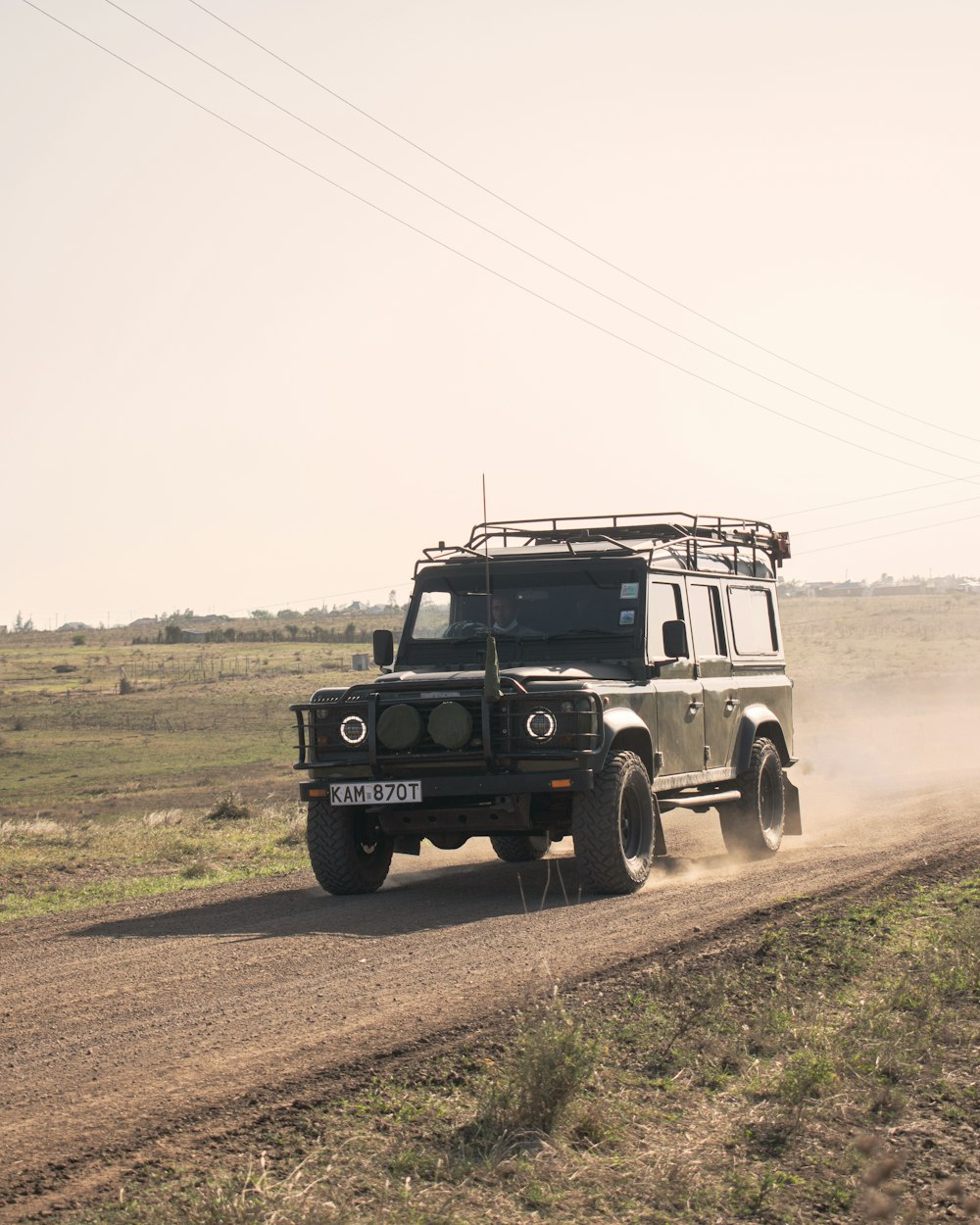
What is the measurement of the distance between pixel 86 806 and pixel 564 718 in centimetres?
2313

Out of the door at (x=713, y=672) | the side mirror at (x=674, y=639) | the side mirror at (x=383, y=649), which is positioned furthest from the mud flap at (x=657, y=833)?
the side mirror at (x=383, y=649)

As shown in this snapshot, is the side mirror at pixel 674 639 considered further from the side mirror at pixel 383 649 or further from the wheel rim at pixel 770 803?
the wheel rim at pixel 770 803

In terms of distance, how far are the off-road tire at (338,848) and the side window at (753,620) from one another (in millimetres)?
4441

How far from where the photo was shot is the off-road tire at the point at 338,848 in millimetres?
A: 11398

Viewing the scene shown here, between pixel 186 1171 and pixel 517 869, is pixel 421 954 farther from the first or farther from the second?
pixel 517 869

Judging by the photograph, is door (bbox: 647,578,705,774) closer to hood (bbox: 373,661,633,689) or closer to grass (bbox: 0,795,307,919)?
hood (bbox: 373,661,633,689)

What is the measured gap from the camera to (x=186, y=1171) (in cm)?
506

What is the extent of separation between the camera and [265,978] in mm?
8141

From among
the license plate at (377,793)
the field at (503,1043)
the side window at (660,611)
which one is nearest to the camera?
the field at (503,1043)

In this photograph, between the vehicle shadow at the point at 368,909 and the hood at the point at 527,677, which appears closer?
the vehicle shadow at the point at 368,909

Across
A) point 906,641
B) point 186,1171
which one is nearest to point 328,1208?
point 186,1171

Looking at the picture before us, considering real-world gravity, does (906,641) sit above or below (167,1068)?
above

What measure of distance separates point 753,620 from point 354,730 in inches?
208

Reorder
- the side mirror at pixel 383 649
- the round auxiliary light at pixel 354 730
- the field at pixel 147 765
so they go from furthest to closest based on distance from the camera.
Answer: the field at pixel 147 765 < the side mirror at pixel 383 649 < the round auxiliary light at pixel 354 730
